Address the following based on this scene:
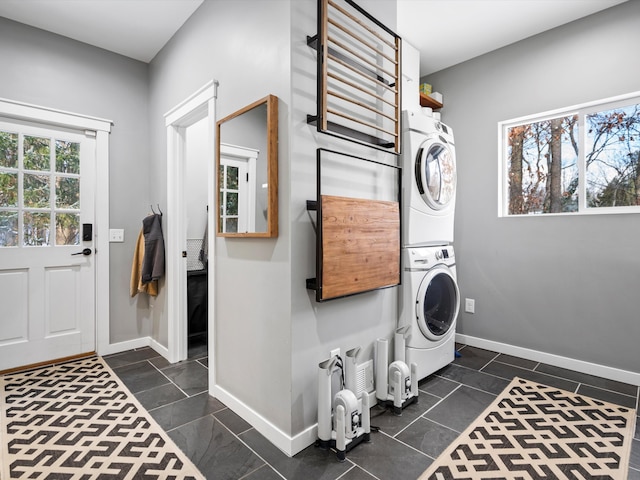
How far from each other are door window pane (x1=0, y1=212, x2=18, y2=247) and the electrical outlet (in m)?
3.85

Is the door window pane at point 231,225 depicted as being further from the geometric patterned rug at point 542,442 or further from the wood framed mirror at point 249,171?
the geometric patterned rug at point 542,442

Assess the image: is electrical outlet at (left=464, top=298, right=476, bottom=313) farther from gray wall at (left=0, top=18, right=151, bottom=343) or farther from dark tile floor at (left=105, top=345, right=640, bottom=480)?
gray wall at (left=0, top=18, right=151, bottom=343)

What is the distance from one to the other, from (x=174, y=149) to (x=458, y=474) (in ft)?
9.45

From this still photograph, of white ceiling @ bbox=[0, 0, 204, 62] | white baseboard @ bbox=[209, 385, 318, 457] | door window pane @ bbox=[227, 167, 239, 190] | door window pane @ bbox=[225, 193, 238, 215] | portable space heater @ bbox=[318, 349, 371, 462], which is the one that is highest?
white ceiling @ bbox=[0, 0, 204, 62]

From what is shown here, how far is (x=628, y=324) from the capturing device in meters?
2.45

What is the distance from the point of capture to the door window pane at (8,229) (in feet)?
8.53

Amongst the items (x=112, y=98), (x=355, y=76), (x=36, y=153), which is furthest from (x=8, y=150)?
(x=355, y=76)

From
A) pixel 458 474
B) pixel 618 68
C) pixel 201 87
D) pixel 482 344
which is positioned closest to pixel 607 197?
pixel 618 68

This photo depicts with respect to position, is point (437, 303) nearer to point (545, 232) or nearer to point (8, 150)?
point (545, 232)

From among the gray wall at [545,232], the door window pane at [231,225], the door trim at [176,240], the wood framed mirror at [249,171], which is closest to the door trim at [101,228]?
the door trim at [176,240]

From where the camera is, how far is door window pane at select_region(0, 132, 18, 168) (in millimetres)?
2600

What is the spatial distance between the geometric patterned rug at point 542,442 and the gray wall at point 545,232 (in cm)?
67

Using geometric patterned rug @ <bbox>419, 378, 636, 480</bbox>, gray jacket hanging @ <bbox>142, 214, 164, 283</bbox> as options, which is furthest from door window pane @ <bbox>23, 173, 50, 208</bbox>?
geometric patterned rug @ <bbox>419, 378, 636, 480</bbox>

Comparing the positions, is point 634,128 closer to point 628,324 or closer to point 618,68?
point 618,68
